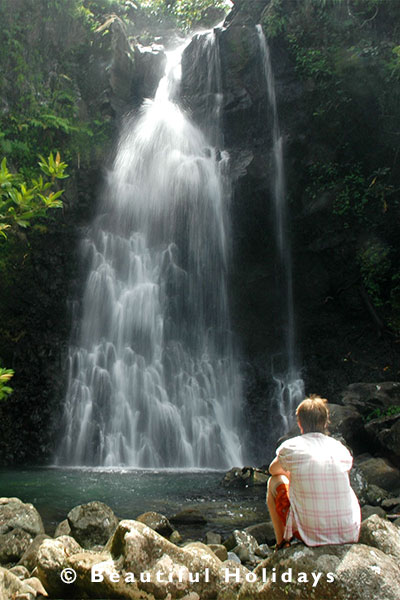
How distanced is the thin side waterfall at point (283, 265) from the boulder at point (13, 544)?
9558 millimetres

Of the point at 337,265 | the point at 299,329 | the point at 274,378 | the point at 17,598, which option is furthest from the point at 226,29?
the point at 17,598

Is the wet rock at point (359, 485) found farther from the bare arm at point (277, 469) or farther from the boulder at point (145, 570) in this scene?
the bare arm at point (277, 469)

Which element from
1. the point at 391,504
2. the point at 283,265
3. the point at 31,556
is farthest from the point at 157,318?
the point at 31,556

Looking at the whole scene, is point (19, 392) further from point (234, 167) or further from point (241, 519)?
point (234, 167)

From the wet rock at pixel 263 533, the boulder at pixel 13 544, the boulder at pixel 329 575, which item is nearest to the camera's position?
the boulder at pixel 329 575

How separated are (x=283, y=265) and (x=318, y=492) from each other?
14.3m

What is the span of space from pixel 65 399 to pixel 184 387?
3610mm

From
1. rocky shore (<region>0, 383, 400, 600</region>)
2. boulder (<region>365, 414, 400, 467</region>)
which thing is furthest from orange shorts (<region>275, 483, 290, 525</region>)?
boulder (<region>365, 414, 400, 467</region>)

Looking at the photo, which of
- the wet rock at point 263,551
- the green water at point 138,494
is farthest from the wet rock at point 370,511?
the wet rock at point 263,551

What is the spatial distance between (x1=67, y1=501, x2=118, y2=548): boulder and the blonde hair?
346 cm

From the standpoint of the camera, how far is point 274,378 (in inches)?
600

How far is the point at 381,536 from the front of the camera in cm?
325

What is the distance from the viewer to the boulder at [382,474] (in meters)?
8.55

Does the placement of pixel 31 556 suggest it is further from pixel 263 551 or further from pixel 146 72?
pixel 146 72
